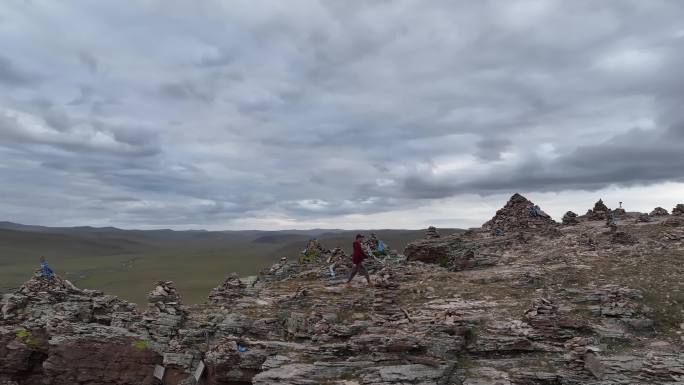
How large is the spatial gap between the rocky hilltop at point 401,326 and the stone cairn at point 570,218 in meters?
9.26

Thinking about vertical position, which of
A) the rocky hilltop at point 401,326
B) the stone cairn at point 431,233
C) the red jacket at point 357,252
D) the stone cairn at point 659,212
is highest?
the stone cairn at point 659,212

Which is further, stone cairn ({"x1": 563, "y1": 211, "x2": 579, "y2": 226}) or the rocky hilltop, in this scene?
stone cairn ({"x1": 563, "y1": 211, "x2": 579, "y2": 226})

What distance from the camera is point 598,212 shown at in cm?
4925

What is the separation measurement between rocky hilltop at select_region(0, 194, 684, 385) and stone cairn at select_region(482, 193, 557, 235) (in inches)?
245

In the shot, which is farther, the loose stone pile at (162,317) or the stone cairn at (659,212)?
the stone cairn at (659,212)

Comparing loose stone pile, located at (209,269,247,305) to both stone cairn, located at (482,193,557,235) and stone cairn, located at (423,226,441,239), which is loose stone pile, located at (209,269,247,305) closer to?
stone cairn, located at (423,226,441,239)

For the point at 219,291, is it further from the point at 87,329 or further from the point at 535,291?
the point at 535,291

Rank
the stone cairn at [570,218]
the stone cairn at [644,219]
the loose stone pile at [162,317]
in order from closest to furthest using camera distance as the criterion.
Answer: the loose stone pile at [162,317]
the stone cairn at [644,219]
the stone cairn at [570,218]

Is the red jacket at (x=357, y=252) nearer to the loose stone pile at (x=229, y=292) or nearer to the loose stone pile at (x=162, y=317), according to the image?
the loose stone pile at (x=229, y=292)

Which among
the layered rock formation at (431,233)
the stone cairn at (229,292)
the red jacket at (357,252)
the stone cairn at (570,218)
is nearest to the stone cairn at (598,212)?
the stone cairn at (570,218)

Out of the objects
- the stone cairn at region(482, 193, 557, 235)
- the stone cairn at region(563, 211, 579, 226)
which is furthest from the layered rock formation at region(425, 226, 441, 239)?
the stone cairn at region(563, 211, 579, 226)

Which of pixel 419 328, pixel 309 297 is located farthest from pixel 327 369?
pixel 309 297

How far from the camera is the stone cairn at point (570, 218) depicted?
4753 centimetres

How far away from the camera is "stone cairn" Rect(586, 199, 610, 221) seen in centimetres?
4847
